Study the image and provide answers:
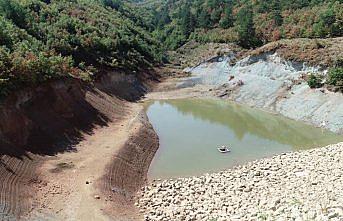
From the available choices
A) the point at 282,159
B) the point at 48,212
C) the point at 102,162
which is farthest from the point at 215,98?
the point at 48,212

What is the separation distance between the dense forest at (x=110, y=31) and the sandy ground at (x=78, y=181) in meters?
5.32

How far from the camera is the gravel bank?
51.8ft

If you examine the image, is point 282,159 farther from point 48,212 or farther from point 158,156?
point 48,212

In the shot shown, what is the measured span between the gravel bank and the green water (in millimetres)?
2968

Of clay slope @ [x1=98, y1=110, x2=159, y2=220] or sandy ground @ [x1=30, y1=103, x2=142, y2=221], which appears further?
clay slope @ [x1=98, y1=110, x2=159, y2=220]

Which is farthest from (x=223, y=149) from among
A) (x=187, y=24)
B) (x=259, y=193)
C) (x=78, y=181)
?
(x=187, y=24)

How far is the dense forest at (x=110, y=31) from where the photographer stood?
2973 cm

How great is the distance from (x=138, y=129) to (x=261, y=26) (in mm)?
48165

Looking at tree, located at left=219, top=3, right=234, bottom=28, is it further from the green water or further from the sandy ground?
the sandy ground

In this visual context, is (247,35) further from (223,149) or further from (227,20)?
(223,149)

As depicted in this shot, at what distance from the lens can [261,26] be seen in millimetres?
73188

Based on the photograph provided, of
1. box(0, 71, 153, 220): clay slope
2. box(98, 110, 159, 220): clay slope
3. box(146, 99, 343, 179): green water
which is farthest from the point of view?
box(146, 99, 343, 179): green water

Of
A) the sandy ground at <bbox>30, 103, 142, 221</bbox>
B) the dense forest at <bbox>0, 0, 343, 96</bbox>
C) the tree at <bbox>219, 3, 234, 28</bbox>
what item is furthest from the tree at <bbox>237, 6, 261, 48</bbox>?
the sandy ground at <bbox>30, 103, 142, 221</bbox>

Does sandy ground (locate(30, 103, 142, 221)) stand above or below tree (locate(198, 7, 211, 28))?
above
